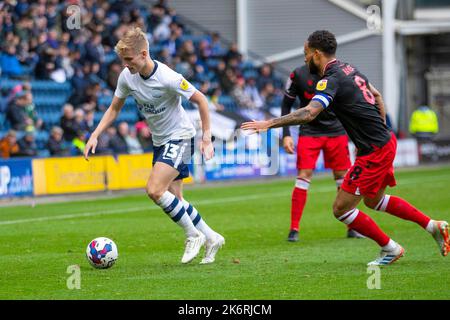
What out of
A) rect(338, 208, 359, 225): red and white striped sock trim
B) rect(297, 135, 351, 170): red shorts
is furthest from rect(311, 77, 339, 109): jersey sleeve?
rect(297, 135, 351, 170): red shorts

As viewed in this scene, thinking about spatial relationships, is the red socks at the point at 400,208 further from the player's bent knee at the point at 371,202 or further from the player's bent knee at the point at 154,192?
the player's bent knee at the point at 154,192

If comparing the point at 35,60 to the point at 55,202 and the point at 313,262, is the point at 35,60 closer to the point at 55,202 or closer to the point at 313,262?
the point at 55,202

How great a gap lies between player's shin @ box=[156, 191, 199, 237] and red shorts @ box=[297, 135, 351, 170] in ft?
10.2

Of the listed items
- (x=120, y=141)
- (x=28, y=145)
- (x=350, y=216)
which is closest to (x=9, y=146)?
(x=28, y=145)

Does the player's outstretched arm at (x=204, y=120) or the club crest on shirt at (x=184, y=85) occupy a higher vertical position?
the club crest on shirt at (x=184, y=85)

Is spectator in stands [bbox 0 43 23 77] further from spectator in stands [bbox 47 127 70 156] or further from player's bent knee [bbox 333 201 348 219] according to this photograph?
player's bent knee [bbox 333 201 348 219]

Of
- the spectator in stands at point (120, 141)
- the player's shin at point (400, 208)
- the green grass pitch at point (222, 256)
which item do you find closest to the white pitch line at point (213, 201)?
the green grass pitch at point (222, 256)

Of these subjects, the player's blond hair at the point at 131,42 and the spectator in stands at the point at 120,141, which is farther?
the spectator in stands at the point at 120,141

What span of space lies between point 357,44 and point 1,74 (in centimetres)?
1649

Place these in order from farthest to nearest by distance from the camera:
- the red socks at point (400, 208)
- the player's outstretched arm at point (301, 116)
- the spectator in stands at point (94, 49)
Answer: the spectator in stands at point (94, 49) < the red socks at point (400, 208) < the player's outstretched arm at point (301, 116)

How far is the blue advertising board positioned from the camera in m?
19.7

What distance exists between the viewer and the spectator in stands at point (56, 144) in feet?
72.0

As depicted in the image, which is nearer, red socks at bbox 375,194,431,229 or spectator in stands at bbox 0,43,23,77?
red socks at bbox 375,194,431,229

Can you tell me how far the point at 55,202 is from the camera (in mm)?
19703
